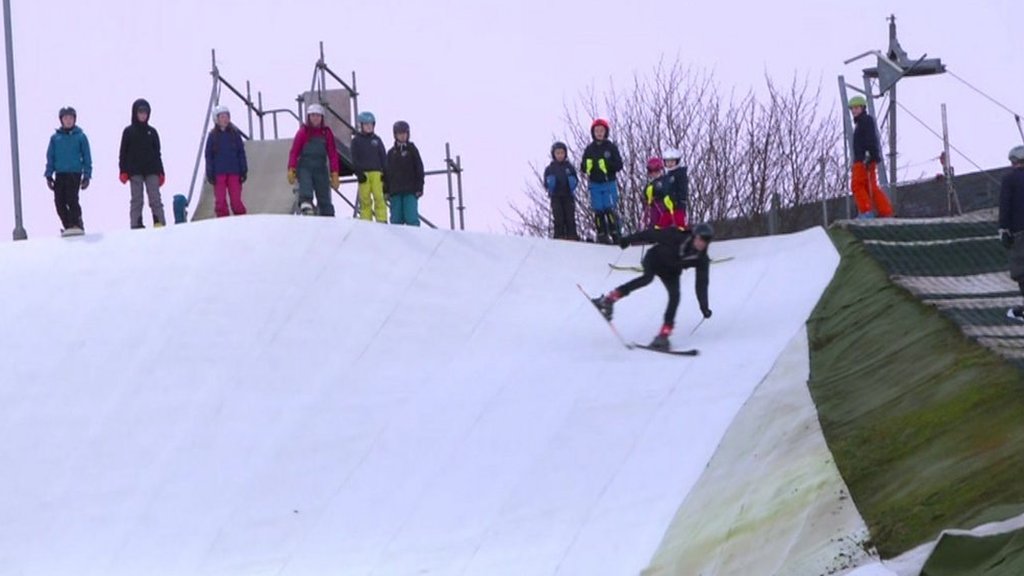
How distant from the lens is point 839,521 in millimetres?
13602

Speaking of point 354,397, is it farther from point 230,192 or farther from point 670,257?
point 230,192

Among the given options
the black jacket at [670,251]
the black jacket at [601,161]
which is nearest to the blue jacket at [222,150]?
the black jacket at [601,161]

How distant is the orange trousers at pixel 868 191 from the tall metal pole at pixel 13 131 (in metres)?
9.73

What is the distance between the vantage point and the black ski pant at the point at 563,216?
2439 cm

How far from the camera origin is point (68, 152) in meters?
22.7

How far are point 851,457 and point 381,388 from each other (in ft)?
20.6

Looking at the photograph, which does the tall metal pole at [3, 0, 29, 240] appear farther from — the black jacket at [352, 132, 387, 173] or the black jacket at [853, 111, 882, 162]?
the black jacket at [853, 111, 882, 162]

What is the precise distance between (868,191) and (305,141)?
6.48 metres

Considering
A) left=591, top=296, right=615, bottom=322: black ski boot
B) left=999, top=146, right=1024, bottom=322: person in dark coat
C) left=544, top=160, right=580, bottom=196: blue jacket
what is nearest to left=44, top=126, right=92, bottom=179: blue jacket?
left=544, top=160, right=580, bottom=196: blue jacket

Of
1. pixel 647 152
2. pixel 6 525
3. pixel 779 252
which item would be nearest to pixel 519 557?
pixel 6 525

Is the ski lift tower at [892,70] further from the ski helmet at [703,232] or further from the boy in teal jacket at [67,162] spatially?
the boy in teal jacket at [67,162]

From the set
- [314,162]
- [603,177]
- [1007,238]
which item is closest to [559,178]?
[603,177]

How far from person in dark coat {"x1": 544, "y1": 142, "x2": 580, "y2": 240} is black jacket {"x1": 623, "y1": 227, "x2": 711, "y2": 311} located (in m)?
4.24

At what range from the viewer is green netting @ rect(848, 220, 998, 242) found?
21.7 meters
